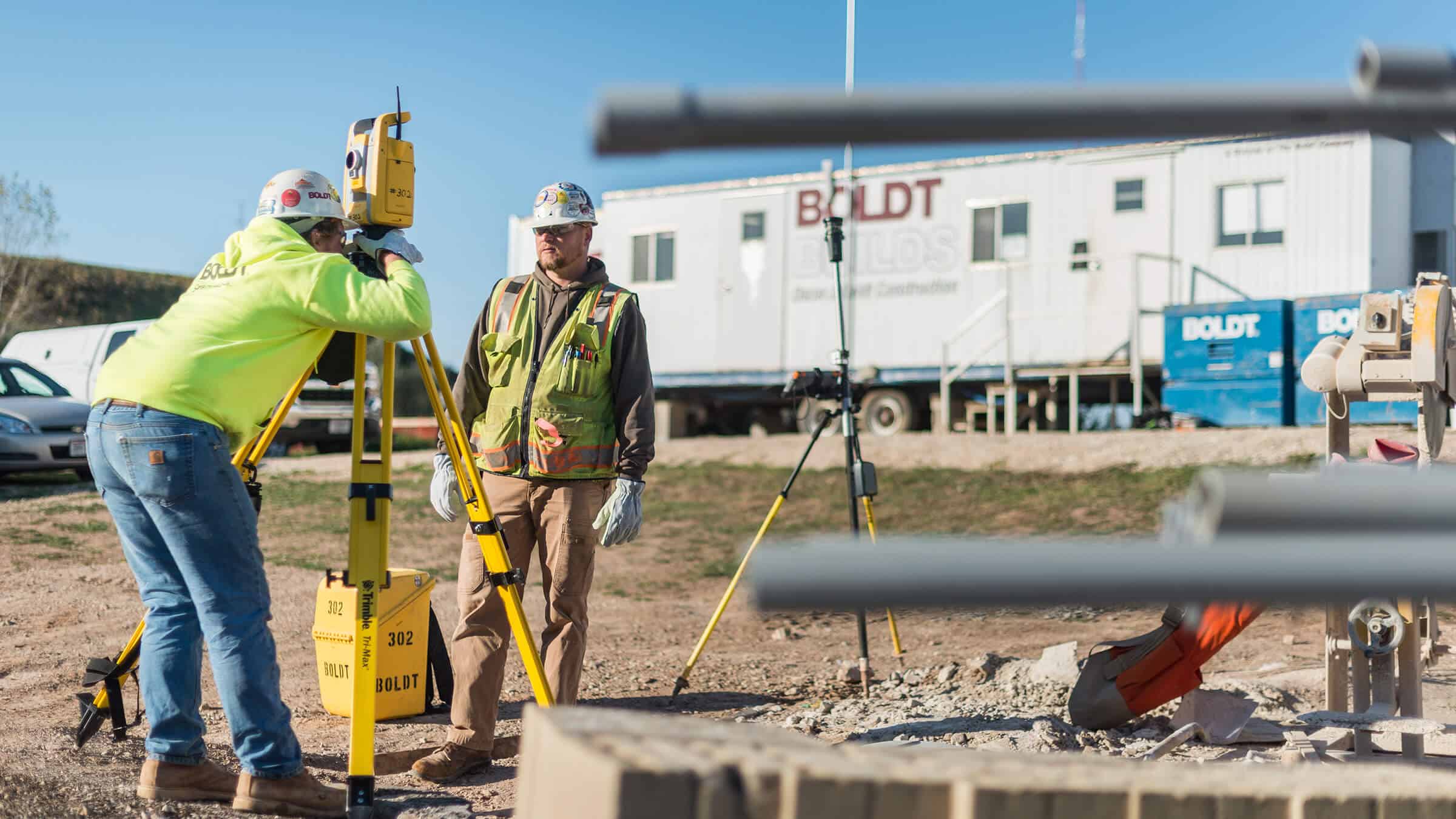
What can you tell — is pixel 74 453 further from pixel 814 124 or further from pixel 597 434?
pixel 814 124

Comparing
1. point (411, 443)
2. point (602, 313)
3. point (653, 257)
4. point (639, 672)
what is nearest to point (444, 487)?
point (602, 313)

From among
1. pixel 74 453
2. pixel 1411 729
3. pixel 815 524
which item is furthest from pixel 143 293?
pixel 1411 729

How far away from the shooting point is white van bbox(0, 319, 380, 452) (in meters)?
16.7

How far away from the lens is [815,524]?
13.7 m

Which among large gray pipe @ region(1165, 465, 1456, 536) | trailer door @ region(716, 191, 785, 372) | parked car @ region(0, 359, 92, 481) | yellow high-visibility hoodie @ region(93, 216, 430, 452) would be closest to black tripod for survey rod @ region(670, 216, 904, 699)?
yellow high-visibility hoodie @ region(93, 216, 430, 452)

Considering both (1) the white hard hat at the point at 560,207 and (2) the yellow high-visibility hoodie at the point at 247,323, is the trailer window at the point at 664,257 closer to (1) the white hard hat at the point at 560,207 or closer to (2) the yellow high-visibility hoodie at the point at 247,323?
(1) the white hard hat at the point at 560,207

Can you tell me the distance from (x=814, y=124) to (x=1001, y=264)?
56.1 ft

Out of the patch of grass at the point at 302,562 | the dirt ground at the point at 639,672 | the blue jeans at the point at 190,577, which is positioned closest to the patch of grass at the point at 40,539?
the dirt ground at the point at 639,672

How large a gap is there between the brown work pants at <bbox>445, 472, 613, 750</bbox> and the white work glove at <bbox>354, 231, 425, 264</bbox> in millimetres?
1024

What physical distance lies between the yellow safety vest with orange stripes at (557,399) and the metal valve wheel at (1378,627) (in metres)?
2.59

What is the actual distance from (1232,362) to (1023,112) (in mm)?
15414

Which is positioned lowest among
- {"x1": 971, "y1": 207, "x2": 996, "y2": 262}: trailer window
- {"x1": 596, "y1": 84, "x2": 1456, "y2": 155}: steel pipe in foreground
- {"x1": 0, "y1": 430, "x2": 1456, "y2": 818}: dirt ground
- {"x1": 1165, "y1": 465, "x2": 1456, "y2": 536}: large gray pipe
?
Answer: {"x1": 0, "y1": 430, "x2": 1456, "y2": 818}: dirt ground

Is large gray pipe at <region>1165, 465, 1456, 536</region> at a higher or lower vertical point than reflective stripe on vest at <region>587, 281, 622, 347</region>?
lower

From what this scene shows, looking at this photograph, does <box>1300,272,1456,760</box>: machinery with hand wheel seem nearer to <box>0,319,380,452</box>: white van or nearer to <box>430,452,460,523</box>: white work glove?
<box>430,452,460,523</box>: white work glove
